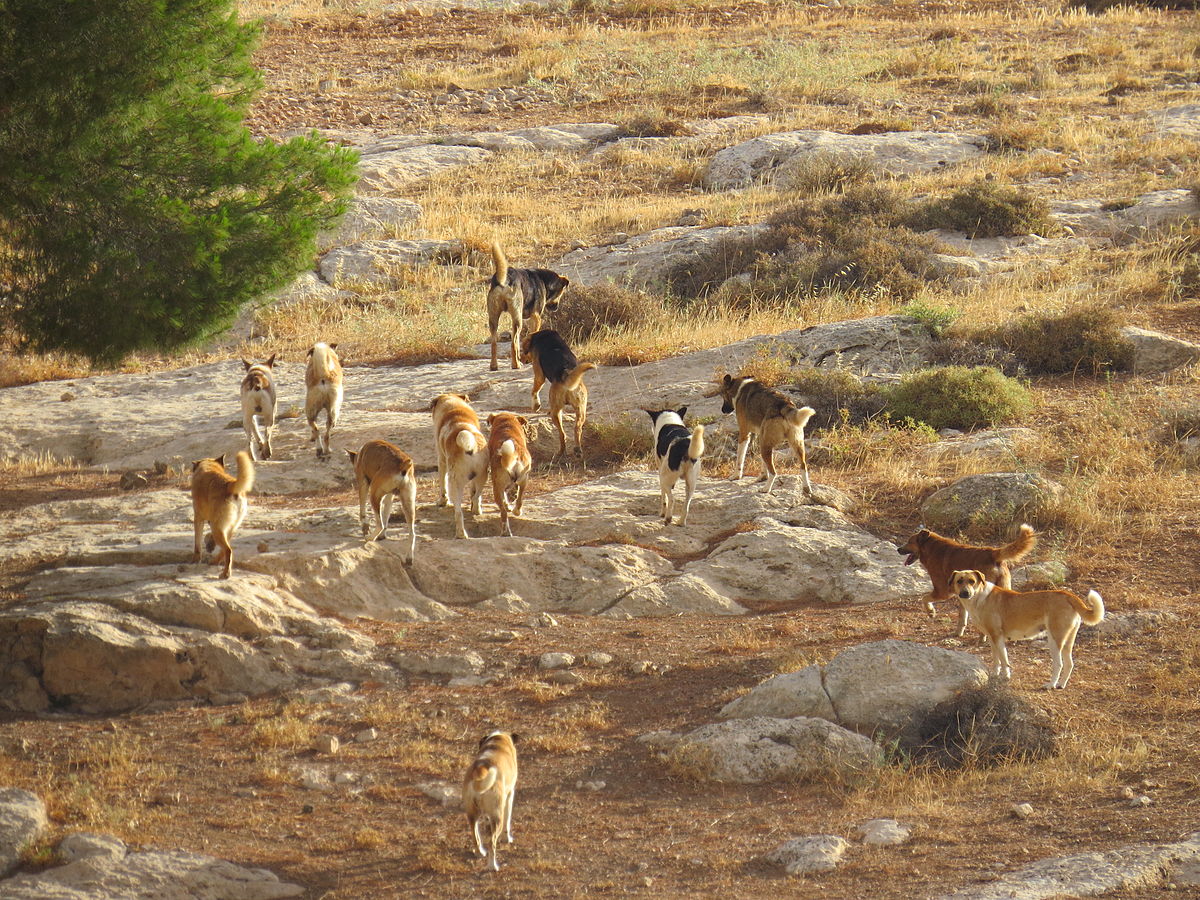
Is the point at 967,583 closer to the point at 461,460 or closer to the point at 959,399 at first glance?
the point at 461,460

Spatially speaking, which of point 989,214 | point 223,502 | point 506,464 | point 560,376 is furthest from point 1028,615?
point 989,214

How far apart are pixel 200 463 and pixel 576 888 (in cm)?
529

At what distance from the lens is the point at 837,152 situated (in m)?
26.8

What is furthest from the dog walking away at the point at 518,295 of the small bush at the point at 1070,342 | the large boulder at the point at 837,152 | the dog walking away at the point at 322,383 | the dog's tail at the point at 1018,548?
the large boulder at the point at 837,152

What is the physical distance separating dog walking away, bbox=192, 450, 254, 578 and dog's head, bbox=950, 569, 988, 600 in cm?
511

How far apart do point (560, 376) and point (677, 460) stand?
99.0 inches

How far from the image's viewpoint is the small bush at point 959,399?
15.4 metres

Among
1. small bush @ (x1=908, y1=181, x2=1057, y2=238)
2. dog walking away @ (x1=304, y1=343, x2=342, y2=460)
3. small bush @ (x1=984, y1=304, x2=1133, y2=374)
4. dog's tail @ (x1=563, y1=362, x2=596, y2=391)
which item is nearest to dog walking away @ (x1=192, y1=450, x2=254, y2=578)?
dog walking away @ (x1=304, y1=343, x2=342, y2=460)

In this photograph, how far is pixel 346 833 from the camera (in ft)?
25.2

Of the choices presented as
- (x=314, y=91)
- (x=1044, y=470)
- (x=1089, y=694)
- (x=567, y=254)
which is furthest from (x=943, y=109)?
(x=1089, y=694)

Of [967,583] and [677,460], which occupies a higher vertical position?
[677,460]

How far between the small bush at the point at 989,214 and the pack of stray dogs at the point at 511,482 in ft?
28.7

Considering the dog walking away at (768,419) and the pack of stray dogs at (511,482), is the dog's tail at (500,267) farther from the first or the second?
the dog walking away at (768,419)

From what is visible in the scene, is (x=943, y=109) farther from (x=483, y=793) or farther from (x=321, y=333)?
(x=483, y=793)
